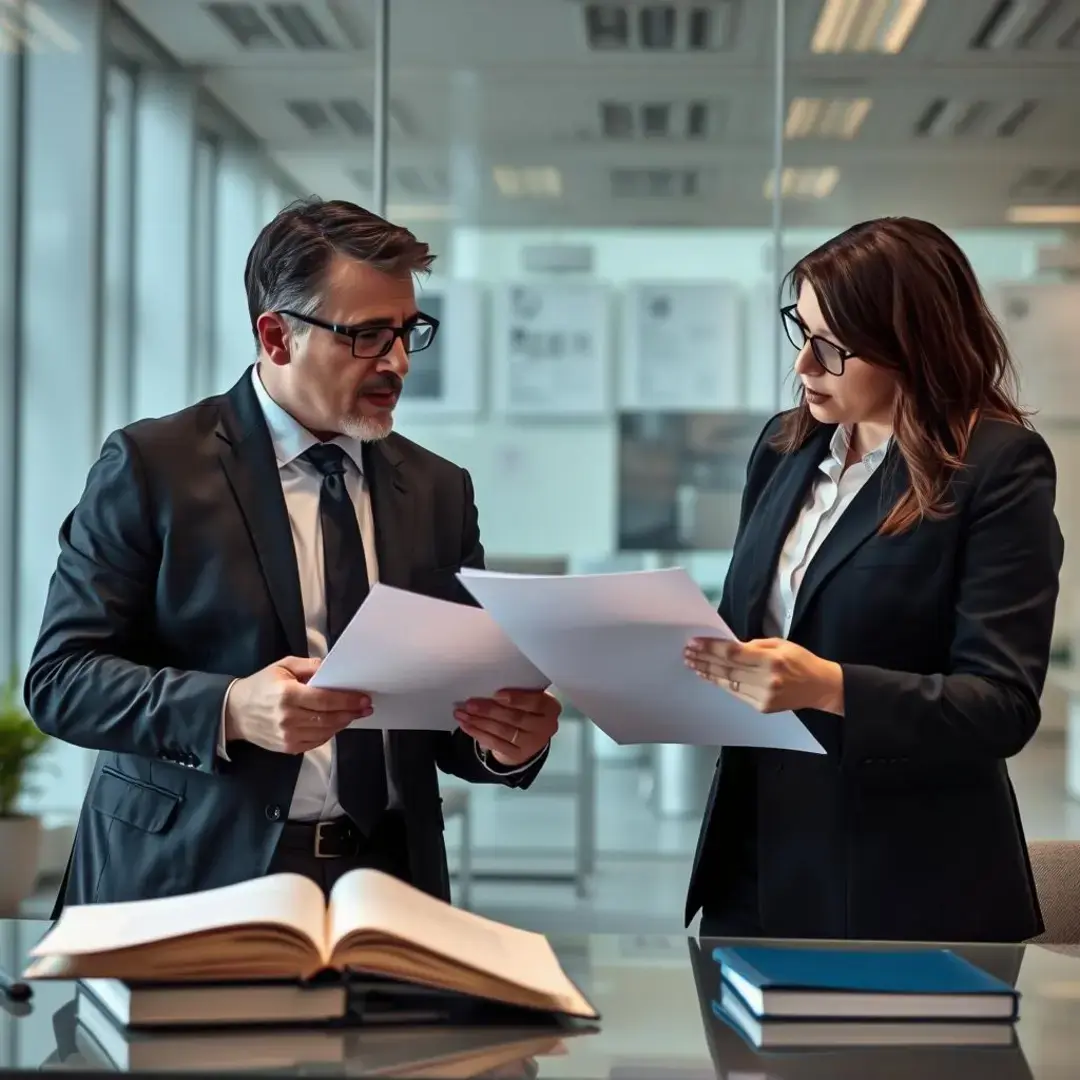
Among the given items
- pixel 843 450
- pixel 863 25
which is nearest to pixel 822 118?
pixel 863 25

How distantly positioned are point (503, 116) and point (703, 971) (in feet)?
12.1

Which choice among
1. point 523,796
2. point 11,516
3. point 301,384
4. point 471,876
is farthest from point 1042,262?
point 11,516

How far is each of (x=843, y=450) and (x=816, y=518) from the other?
0.38 feet

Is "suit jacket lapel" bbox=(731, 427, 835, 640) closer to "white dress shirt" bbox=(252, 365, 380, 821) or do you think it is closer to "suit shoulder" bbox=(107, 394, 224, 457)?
"white dress shirt" bbox=(252, 365, 380, 821)

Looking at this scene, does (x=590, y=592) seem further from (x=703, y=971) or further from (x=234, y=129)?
(x=234, y=129)

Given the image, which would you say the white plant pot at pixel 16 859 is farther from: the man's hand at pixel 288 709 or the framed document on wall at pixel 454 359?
the man's hand at pixel 288 709

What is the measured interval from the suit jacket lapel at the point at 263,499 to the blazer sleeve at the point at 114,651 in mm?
131

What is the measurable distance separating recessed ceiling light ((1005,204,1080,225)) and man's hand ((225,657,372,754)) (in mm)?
3495

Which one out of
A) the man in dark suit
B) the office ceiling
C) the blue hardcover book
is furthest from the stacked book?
the office ceiling

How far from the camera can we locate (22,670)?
5.20m

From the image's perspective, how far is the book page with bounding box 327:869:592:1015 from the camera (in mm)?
1300

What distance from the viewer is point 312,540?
2059 mm

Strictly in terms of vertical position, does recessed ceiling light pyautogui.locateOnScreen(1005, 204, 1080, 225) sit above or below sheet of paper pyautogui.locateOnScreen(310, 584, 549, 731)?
above

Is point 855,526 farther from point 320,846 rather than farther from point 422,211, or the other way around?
point 422,211
